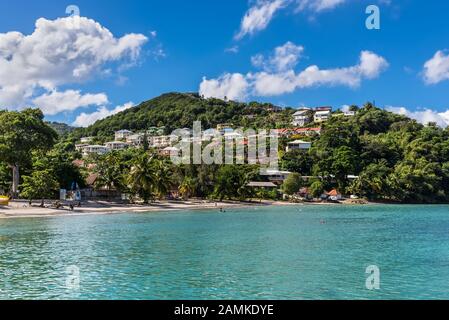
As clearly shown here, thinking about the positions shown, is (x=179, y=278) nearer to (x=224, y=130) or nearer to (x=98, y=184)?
(x=98, y=184)

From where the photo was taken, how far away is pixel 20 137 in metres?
56.5

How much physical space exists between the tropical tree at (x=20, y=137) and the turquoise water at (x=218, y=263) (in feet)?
67.2

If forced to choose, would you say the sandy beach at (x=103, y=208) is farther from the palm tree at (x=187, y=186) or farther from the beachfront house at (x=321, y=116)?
the beachfront house at (x=321, y=116)

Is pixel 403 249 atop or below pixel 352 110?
below

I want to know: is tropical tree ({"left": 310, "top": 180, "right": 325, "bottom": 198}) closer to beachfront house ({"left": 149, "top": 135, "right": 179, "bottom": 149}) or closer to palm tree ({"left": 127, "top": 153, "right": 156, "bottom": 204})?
palm tree ({"left": 127, "top": 153, "right": 156, "bottom": 204})

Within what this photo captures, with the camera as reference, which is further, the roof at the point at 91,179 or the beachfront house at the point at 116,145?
the beachfront house at the point at 116,145

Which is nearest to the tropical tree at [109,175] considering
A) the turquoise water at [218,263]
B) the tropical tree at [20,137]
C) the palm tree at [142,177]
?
the palm tree at [142,177]

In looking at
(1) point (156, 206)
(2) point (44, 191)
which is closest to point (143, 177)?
(1) point (156, 206)

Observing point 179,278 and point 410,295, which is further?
point 179,278

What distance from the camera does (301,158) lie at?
111 meters

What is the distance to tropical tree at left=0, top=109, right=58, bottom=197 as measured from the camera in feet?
182

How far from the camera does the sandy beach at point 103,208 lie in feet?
161

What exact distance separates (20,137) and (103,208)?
43.6 feet
